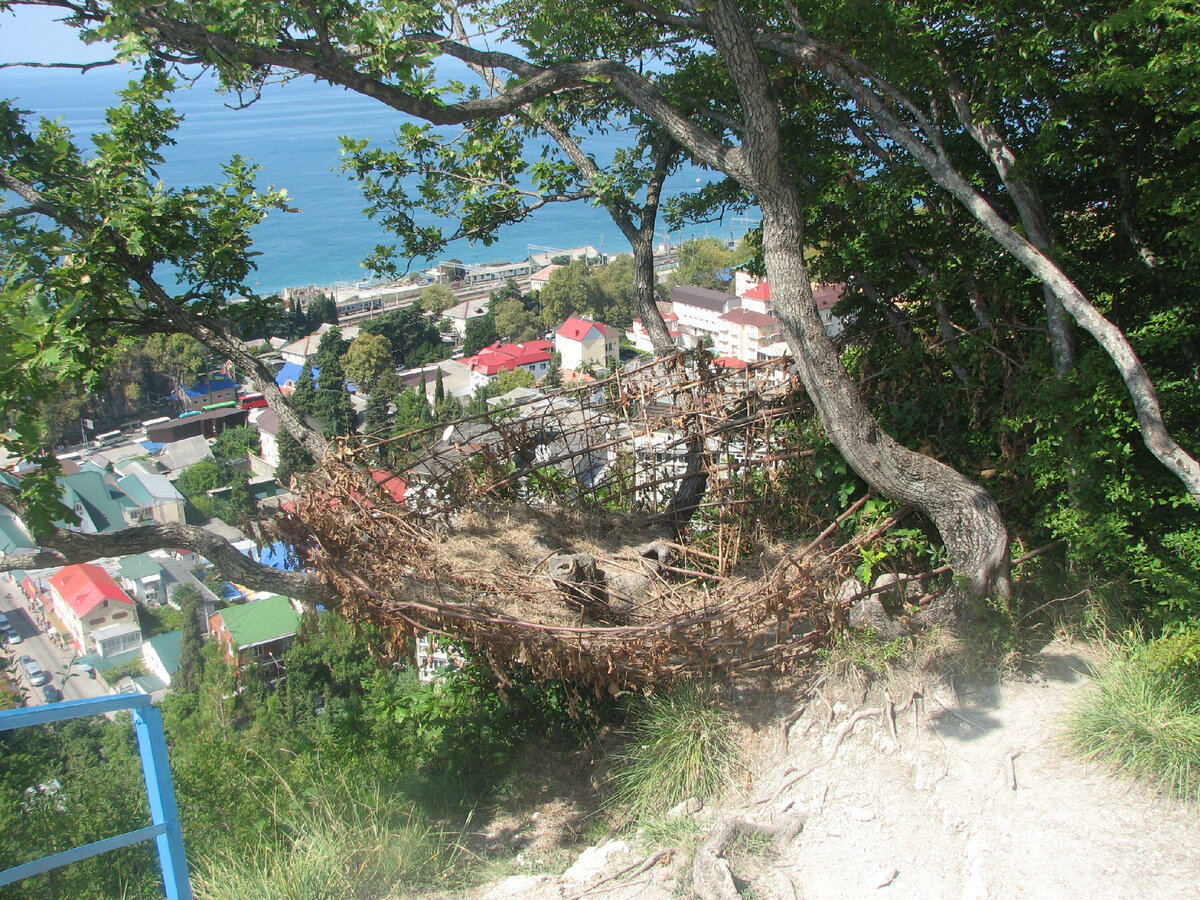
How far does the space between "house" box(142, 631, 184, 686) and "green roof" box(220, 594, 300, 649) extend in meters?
1.95

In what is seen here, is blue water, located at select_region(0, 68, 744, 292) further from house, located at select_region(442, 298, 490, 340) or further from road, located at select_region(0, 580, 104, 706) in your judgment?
road, located at select_region(0, 580, 104, 706)

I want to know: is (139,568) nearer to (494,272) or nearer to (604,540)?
(604,540)

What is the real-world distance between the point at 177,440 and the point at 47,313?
5143 cm

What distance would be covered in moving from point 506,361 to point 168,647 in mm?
27027

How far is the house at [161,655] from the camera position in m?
28.8

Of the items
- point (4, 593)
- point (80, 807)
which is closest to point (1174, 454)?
point (80, 807)

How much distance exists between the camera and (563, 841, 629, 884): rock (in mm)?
4344

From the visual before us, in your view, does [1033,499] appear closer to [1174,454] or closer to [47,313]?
[1174,454]

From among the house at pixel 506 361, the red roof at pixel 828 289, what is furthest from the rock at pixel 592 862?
the house at pixel 506 361

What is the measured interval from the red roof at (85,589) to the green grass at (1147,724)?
1308 inches

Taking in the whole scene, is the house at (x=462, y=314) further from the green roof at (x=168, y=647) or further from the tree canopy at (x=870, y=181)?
the tree canopy at (x=870, y=181)

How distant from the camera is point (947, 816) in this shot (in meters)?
4.09

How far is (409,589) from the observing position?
5.24 metres

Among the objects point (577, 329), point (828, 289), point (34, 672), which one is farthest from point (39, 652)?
point (577, 329)
